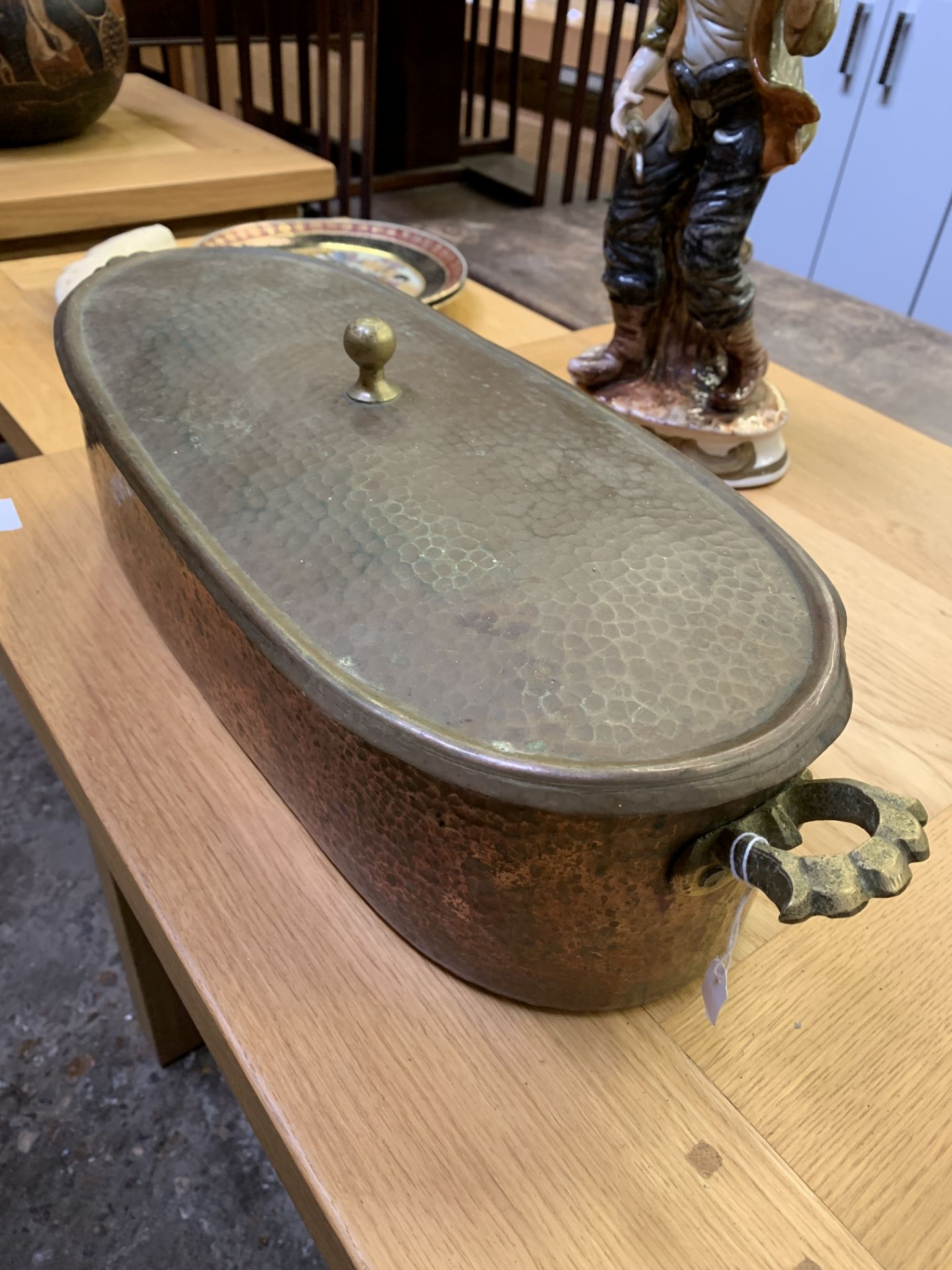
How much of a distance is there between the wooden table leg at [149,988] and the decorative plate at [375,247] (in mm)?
753

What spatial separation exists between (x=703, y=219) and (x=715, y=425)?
0.19m

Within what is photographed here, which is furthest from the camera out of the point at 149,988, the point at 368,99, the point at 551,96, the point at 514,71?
the point at 514,71

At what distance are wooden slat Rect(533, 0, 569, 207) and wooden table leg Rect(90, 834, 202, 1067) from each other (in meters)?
1.62

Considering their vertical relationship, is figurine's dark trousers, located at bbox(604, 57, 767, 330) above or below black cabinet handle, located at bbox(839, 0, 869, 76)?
above

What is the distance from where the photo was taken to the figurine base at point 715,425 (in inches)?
36.1

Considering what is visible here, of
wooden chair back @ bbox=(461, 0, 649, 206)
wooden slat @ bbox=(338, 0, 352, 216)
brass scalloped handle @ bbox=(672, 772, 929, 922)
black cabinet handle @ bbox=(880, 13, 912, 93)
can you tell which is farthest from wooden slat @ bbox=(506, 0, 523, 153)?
brass scalloped handle @ bbox=(672, 772, 929, 922)

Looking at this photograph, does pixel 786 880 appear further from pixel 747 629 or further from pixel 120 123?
pixel 120 123

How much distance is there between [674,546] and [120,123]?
1544 mm

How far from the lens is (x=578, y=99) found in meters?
1.91

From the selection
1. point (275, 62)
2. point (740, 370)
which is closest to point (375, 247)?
point (740, 370)

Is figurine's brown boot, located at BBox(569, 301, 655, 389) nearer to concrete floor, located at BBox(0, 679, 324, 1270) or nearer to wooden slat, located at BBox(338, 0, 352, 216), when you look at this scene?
concrete floor, located at BBox(0, 679, 324, 1270)

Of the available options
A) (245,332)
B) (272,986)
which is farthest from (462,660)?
(245,332)

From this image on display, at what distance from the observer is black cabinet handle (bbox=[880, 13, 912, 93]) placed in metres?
2.07

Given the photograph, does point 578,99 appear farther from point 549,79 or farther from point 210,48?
point 210,48
